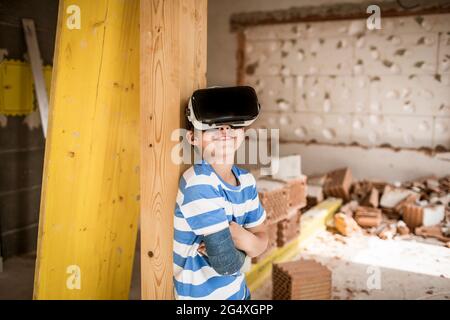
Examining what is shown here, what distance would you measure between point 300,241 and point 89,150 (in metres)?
3.02

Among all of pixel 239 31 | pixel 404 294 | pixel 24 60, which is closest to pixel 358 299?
pixel 404 294

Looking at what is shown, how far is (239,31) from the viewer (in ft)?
25.1

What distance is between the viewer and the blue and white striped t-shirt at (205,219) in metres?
1.70

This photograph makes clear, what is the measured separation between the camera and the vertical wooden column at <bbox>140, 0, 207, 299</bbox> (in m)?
1.98

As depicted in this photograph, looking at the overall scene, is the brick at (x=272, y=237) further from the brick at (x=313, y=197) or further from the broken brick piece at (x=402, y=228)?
the brick at (x=313, y=197)

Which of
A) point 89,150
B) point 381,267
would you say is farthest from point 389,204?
point 89,150

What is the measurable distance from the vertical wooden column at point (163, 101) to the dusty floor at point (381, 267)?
190cm

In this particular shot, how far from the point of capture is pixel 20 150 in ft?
14.4

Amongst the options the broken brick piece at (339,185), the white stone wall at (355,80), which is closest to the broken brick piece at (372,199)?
the broken brick piece at (339,185)

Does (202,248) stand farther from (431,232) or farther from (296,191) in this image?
(431,232)

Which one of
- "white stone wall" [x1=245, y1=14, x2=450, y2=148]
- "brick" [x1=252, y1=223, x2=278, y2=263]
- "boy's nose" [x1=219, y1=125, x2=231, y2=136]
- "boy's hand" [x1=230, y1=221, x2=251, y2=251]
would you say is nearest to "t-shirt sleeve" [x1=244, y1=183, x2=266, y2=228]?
"boy's hand" [x1=230, y1=221, x2=251, y2=251]

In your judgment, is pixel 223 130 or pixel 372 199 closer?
pixel 223 130
